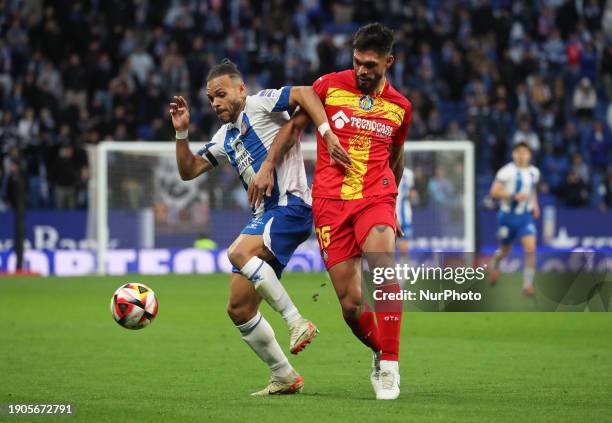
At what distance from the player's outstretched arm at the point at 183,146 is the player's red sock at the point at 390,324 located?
1.67 metres

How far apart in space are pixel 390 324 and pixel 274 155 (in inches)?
51.4

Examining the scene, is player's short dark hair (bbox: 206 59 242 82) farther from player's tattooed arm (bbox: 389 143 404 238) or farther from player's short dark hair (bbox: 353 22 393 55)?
player's tattooed arm (bbox: 389 143 404 238)

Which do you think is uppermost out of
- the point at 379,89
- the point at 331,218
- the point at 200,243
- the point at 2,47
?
the point at 2,47

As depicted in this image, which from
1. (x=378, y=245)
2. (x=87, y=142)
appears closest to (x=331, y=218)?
(x=378, y=245)

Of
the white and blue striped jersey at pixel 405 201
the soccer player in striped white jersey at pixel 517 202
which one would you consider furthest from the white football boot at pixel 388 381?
the white and blue striped jersey at pixel 405 201

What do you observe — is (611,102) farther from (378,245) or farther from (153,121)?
(378,245)

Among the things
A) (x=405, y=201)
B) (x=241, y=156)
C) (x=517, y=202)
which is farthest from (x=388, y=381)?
(x=405, y=201)

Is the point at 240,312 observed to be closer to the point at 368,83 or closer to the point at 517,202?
the point at 368,83

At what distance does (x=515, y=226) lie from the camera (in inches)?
664

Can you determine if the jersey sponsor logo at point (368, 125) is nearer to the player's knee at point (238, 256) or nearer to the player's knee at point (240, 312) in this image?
the player's knee at point (238, 256)

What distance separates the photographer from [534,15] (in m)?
27.6

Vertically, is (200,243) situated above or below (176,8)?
below

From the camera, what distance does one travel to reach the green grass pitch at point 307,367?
683 cm

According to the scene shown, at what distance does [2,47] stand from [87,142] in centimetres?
332
